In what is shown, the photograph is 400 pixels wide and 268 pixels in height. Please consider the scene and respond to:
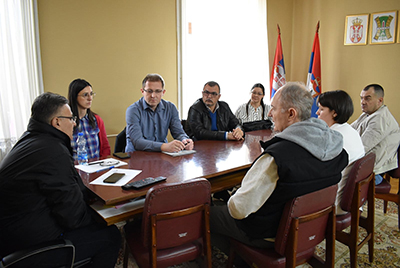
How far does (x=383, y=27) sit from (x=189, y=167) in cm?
439

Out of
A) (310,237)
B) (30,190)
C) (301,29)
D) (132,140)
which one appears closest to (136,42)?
(132,140)

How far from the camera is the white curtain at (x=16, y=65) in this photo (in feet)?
8.92

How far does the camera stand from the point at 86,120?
8.75 feet

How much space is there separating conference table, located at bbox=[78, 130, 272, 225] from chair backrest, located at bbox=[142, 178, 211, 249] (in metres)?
0.23

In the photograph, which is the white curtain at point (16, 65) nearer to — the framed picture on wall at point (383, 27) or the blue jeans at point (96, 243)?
the blue jeans at point (96, 243)

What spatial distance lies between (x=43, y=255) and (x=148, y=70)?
2.87 m

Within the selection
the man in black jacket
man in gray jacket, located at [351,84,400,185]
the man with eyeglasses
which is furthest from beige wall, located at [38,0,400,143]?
man in gray jacket, located at [351,84,400,185]

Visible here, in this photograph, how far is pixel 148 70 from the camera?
3809mm

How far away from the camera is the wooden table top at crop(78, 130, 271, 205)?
1.54m

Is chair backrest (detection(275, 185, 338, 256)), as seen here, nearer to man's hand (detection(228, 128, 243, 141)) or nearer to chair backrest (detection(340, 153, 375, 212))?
chair backrest (detection(340, 153, 375, 212))

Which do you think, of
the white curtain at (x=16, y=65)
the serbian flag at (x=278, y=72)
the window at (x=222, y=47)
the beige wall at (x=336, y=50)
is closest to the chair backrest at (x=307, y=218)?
the white curtain at (x=16, y=65)

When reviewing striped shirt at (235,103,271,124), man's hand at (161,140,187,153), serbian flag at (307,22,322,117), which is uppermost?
serbian flag at (307,22,322,117)

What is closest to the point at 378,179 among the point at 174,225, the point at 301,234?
the point at 301,234

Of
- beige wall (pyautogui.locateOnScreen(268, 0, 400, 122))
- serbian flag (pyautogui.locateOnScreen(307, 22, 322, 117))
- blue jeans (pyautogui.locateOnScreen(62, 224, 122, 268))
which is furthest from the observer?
serbian flag (pyautogui.locateOnScreen(307, 22, 322, 117))
